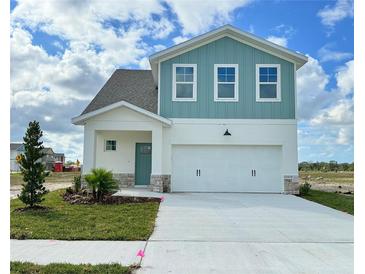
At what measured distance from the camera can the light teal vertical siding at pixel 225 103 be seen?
15.8m

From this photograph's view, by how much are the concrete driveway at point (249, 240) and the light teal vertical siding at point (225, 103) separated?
17.0 ft

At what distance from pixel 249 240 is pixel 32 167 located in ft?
23.5

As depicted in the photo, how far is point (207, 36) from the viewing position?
51.6 ft

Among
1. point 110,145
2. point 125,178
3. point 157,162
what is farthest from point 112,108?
point 125,178

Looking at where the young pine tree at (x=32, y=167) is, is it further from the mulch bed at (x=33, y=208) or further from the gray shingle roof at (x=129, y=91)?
the gray shingle roof at (x=129, y=91)

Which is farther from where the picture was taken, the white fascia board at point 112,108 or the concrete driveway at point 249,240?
the white fascia board at point 112,108

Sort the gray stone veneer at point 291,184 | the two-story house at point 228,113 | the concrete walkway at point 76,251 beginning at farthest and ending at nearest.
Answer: the two-story house at point 228,113 < the gray stone veneer at point 291,184 < the concrete walkway at point 76,251

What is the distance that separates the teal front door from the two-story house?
6.92 feet

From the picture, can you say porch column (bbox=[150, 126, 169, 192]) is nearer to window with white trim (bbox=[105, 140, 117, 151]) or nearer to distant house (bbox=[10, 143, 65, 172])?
window with white trim (bbox=[105, 140, 117, 151])

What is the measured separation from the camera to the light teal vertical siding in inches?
623

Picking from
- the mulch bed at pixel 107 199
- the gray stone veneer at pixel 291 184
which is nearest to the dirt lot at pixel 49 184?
the mulch bed at pixel 107 199

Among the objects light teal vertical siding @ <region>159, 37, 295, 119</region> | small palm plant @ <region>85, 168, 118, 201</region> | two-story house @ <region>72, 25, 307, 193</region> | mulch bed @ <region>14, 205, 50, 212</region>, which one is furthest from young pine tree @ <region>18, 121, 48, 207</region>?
light teal vertical siding @ <region>159, 37, 295, 119</region>

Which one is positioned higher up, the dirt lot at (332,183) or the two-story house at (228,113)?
the two-story house at (228,113)
